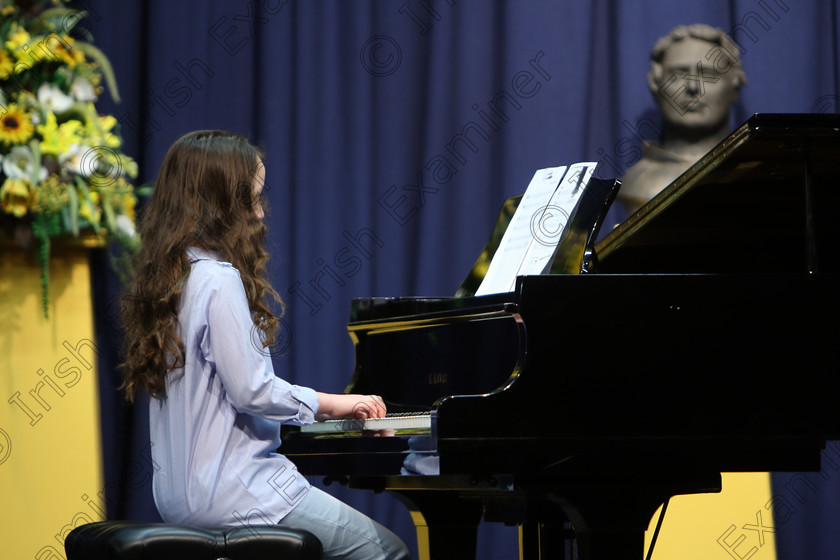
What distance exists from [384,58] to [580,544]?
8.66 ft

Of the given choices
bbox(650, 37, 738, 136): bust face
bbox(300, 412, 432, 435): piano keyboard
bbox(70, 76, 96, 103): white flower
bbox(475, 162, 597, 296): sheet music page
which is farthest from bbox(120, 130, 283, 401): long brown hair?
bbox(650, 37, 738, 136): bust face

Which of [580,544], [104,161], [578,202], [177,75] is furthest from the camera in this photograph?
[177,75]

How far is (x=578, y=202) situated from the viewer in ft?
7.37

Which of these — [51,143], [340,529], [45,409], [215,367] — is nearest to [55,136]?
[51,143]

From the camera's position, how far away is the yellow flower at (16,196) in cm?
315

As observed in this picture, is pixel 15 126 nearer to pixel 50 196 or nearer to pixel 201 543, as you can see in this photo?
pixel 50 196

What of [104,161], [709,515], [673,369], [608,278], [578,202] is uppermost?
[104,161]

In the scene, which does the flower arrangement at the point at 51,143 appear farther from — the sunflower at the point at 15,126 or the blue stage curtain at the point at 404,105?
the blue stage curtain at the point at 404,105

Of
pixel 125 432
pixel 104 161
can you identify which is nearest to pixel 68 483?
pixel 125 432

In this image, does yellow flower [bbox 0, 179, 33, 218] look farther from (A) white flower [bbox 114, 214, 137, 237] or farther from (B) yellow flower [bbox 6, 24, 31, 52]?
(B) yellow flower [bbox 6, 24, 31, 52]

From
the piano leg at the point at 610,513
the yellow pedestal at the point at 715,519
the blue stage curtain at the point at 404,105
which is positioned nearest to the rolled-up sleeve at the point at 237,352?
the piano leg at the point at 610,513

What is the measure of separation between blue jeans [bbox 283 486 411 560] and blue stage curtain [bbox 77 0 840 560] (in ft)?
6.19

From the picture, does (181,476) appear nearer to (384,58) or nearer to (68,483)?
(68,483)

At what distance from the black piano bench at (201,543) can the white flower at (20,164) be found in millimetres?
1709
